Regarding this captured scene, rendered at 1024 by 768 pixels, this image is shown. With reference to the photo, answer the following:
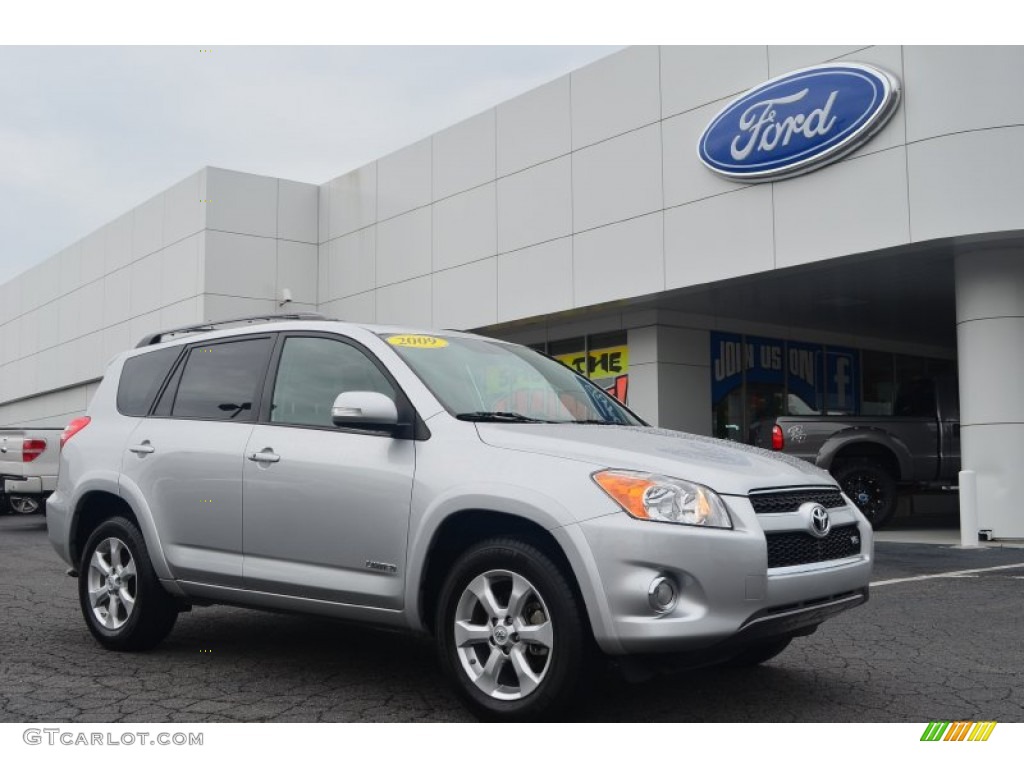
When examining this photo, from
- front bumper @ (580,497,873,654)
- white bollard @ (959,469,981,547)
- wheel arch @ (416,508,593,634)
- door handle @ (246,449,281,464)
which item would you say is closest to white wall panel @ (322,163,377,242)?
white bollard @ (959,469,981,547)

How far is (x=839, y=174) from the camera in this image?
13.7 meters

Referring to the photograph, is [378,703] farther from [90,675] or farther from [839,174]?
[839,174]

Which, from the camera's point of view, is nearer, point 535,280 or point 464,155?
point 535,280

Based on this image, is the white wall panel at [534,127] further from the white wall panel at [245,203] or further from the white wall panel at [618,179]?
the white wall panel at [245,203]

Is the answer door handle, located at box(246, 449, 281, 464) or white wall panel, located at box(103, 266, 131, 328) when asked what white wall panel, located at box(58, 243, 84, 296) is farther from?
door handle, located at box(246, 449, 281, 464)

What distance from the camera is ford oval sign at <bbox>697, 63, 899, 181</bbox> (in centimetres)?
1330

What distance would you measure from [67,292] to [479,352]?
2951 cm

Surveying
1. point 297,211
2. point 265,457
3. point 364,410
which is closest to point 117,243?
point 297,211

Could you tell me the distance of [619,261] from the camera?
16.7 m

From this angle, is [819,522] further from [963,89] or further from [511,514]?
[963,89]

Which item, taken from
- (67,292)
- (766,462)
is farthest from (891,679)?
(67,292)

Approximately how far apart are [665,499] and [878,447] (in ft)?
38.8

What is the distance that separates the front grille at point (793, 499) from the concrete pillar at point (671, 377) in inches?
508

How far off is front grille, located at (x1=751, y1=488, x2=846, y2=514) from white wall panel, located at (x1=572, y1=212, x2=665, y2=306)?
11.3 metres
